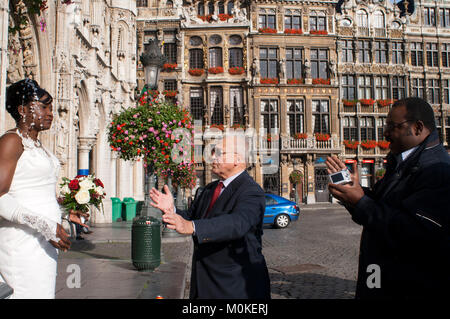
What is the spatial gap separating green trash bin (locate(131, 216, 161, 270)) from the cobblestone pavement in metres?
2.20

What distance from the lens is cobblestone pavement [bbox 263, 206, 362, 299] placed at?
6.18 m

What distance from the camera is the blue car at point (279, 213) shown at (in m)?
15.2

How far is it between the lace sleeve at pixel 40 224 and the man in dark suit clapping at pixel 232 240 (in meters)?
0.80

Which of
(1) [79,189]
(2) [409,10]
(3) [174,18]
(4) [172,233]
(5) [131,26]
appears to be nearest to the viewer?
(1) [79,189]

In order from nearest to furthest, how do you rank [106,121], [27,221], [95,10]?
[27,221], [95,10], [106,121]

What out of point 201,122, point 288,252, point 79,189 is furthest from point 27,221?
point 201,122

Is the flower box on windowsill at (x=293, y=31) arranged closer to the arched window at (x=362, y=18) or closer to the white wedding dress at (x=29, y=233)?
the arched window at (x=362, y=18)

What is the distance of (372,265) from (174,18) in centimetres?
3206

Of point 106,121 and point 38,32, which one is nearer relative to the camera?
point 38,32

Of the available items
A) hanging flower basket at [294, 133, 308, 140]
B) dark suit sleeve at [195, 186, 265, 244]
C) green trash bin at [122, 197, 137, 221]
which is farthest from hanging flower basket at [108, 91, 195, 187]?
hanging flower basket at [294, 133, 308, 140]

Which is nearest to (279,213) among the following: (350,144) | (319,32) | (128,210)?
(128,210)

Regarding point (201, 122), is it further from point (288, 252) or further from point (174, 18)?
point (288, 252)

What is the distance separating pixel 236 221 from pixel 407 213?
1016mm
